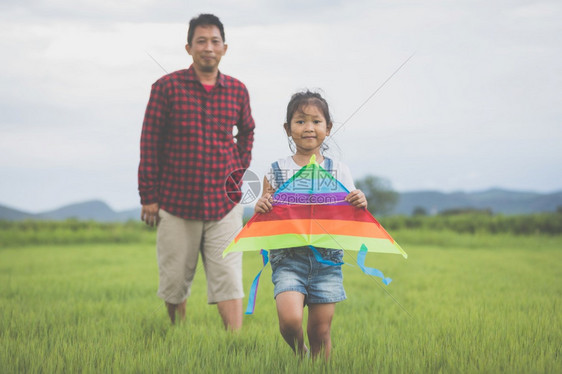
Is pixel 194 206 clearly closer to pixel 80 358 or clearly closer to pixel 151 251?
pixel 80 358

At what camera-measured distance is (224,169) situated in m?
4.03

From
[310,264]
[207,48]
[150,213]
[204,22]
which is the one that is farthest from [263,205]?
[204,22]

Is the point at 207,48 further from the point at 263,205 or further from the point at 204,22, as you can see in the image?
the point at 263,205

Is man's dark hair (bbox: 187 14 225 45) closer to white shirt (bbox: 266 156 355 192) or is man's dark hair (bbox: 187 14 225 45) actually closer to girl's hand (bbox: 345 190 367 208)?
white shirt (bbox: 266 156 355 192)

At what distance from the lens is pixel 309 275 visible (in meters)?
3.06

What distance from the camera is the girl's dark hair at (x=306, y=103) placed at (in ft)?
10.2

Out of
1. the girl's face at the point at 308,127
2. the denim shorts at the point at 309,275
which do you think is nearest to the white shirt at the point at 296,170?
the girl's face at the point at 308,127

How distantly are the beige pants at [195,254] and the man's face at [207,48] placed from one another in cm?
123

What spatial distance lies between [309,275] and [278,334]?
931 millimetres

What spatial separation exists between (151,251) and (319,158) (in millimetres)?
10339

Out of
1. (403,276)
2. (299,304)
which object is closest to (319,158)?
(299,304)

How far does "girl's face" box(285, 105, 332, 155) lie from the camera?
10.0ft

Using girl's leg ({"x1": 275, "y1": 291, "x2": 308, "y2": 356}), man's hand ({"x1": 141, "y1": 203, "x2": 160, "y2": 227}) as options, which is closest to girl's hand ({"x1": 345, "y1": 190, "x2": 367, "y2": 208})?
girl's leg ({"x1": 275, "y1": 291, "x2": 308, "y2": 356})

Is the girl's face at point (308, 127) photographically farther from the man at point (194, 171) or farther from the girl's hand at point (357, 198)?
the man at point (194, 171)
